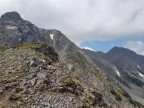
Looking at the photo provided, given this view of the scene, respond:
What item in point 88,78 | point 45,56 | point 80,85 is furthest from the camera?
point 88,78

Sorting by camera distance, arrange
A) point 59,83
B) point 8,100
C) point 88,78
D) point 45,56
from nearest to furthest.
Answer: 1. point 8,100
2. point 59,83
3. point 45,56
4. point 88,78

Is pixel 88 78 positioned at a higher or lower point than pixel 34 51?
higher

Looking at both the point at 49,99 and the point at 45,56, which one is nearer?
the point at 49,99

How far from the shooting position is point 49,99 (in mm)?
54938

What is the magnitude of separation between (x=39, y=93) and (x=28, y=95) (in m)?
1.97

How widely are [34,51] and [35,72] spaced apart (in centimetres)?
1014

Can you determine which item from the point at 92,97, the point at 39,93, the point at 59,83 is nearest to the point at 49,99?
the point at 39,93

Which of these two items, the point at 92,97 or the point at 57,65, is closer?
the point at 92,97

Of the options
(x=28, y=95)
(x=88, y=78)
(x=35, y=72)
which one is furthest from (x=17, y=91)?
(x=88, y=78)

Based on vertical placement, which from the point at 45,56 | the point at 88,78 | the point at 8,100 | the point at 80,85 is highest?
the point at 88,78

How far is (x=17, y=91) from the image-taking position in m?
55.7

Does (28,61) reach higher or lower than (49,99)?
higher

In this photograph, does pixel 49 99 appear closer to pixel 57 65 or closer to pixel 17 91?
pixel 17 91

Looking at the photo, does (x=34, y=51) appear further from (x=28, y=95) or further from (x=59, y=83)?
(x=28, y=95)
